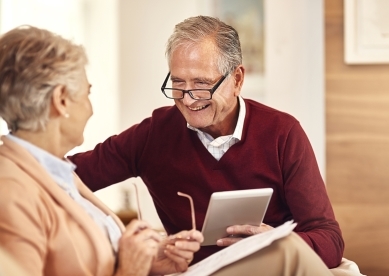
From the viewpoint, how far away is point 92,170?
6.75 ft

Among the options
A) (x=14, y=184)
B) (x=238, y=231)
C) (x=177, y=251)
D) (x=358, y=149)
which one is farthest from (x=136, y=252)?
(x=358, y=149)

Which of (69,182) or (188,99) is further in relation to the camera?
(188,99)

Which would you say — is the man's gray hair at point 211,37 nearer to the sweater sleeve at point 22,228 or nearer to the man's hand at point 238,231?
the man's hand at point 238,231

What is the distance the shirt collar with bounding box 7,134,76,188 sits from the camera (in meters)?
1.36

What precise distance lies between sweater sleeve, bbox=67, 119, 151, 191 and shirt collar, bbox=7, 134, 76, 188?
616mm

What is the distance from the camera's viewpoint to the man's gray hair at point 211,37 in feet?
6.32

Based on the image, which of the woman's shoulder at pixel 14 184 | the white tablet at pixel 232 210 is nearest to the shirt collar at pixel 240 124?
the white tablet at pixel 232 210

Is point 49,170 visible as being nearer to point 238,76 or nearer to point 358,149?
point 238,76

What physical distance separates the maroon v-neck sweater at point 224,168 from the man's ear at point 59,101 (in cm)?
69

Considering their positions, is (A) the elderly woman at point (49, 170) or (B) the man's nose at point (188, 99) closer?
(A) the elderly woman at point (49, 170)

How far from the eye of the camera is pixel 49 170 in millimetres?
1391

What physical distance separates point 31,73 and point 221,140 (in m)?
0.80

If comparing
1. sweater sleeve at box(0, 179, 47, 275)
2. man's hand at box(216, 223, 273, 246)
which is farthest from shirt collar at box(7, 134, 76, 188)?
man's hand at box(216, 223, 273, 246)

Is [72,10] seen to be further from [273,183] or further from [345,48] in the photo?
[273,183]
